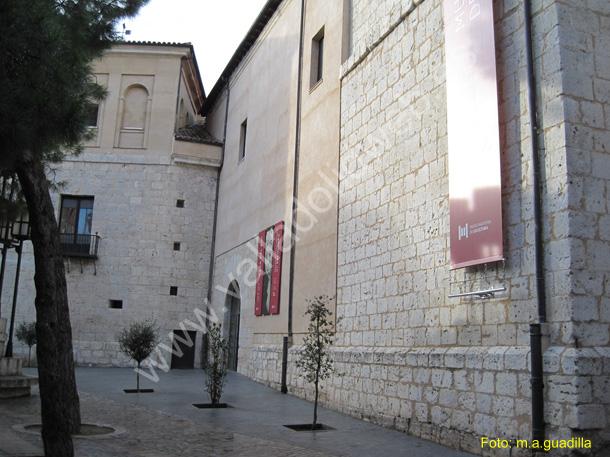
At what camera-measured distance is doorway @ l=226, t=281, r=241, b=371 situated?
56.1ft

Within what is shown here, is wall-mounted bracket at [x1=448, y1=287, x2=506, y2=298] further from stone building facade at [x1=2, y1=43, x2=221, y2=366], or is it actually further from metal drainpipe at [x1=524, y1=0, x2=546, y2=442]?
stone building facade at [x1=2, y1=43, x2=221, y2=366]

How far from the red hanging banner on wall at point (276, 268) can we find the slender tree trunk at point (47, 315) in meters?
8.24

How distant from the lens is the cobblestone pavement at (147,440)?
5.87 meters

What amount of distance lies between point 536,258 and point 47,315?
179 inches

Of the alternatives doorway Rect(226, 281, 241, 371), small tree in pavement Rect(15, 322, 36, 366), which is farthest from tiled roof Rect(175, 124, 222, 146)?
small tree in pavement Rect(15, 322, 36, 366)

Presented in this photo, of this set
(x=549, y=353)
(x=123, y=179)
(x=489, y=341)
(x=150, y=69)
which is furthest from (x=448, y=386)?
(x=150, y=69)

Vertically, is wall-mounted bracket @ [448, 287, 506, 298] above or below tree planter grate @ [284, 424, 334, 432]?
above

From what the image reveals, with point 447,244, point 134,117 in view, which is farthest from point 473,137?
point 134,117

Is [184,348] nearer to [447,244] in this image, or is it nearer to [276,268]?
[276,268]

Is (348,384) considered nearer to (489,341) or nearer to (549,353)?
(489,341)

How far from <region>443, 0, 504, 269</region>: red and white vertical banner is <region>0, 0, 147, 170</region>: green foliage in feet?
13.9

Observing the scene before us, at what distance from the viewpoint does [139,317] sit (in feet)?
61.2

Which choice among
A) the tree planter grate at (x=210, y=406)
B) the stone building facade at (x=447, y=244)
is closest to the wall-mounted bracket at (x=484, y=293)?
the stone building facade at (x=447, y=244)

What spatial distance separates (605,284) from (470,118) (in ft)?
8.13
